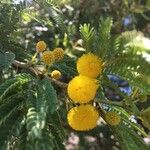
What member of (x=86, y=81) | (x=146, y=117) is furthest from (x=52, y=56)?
(x=146, y=117)

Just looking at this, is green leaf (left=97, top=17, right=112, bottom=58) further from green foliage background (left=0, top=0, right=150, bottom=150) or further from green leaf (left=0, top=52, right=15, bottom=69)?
green leaf (left=0, top=52, right=15, bottom=69)

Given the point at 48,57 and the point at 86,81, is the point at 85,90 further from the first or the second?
the point at 48,57

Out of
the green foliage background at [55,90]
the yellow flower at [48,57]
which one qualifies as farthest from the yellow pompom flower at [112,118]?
the yellow flower at [48,57]

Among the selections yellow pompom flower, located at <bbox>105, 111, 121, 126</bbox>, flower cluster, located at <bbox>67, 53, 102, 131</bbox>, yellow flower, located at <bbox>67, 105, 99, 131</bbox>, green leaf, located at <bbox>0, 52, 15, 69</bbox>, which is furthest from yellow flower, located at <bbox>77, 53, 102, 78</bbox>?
green leaf, located at <bbox>0, 52, 15, 69</bbox>

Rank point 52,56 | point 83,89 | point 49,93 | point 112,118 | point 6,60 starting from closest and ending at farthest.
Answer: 1. point 83,89
2. point 49,93
3. point 112,118
4. point 52,56
5. point 6,60

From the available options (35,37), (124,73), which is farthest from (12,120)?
(35,37)
